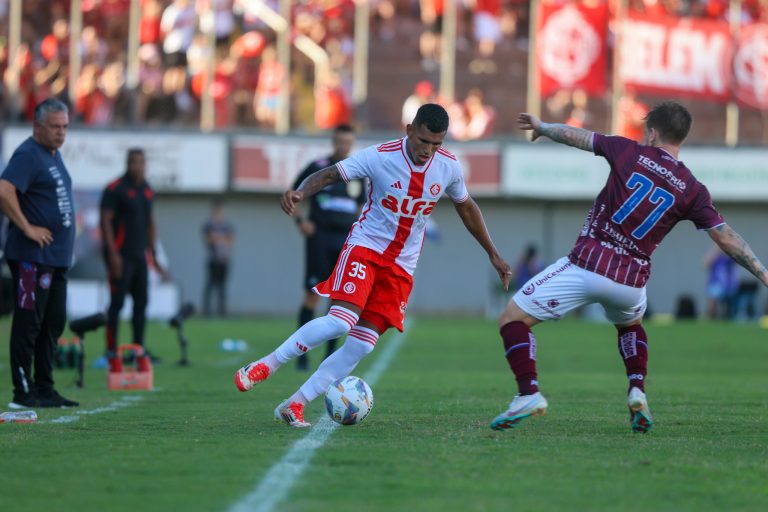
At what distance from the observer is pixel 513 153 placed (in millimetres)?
31375

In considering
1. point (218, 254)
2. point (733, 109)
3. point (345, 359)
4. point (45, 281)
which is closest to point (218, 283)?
point (218, 254)

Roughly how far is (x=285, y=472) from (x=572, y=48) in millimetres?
27360

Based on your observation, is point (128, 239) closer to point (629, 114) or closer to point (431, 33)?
point (431, 33)

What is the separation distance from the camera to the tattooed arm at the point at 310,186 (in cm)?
770

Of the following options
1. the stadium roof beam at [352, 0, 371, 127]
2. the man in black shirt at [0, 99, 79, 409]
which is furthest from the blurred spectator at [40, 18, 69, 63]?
the man in black shirt at [0, 99, 79, 409]

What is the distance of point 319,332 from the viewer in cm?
793

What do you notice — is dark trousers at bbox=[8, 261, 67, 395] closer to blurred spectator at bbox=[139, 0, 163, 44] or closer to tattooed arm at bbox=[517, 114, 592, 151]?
tattooed arm at bbox=[517, 114, 592, 151]

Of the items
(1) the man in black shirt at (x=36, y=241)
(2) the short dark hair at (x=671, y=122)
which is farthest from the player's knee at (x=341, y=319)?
(1) the man in black shirt at (x=36, y=241)

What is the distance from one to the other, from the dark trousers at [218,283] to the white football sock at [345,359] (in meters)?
22.0

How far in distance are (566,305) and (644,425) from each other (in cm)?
80

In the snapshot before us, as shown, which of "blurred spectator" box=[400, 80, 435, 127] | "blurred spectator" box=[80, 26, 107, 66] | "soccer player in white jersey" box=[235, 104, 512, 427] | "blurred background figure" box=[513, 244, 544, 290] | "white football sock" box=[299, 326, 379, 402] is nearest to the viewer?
"soccer player in white jersey" box=[235, 104, 512, 427]

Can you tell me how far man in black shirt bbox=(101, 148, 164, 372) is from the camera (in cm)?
1398

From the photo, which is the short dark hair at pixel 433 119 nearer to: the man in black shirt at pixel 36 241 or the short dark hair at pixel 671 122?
the short dark hair at pixel 671 122

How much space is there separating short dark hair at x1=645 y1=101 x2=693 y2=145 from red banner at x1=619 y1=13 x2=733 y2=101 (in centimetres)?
2523
